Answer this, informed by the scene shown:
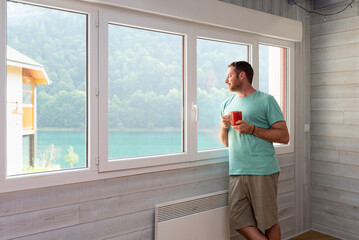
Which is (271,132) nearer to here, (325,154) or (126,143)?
(126,143)

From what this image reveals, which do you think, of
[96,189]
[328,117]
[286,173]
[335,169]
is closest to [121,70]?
[96,189]

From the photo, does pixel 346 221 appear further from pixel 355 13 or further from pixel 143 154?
pixel 143 154

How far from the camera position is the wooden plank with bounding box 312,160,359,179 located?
3.35 metres

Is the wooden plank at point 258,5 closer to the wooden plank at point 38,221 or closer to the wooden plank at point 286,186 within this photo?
the wooden plank at point 286,186

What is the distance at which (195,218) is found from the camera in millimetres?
2619

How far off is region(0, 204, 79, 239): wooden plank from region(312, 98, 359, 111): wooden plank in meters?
2.66

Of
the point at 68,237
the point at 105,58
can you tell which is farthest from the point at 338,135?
the point at 68,237

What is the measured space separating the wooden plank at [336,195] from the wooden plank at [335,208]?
32mm

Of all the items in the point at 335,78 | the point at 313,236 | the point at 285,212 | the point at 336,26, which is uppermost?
the point at 336,26

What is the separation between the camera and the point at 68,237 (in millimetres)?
2111

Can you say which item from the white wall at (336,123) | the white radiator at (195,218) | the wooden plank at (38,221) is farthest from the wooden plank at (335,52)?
the wooden plank at (38,221)

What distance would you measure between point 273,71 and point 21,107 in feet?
7.71

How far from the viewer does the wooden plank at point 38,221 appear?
1897 mm

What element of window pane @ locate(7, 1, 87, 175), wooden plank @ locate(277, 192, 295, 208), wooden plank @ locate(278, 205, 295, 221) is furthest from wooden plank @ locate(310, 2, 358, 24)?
window pane @ locate(7, 1, 87, 175)
